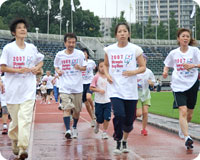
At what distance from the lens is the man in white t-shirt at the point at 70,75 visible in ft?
34.2

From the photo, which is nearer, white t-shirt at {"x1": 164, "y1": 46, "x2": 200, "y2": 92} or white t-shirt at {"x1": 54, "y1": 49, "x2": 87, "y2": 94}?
white t-shirt at {"x1": 164, "y1": 46, "x2": 200, "y2": 92}

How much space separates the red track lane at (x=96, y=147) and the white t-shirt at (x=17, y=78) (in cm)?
104

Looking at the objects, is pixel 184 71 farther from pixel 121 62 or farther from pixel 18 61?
pixel 18 61

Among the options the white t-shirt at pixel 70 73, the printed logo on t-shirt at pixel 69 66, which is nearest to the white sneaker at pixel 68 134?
the white t-shirt at pixel 70 73

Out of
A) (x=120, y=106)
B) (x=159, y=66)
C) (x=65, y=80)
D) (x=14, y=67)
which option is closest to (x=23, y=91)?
(x=14, y=67)

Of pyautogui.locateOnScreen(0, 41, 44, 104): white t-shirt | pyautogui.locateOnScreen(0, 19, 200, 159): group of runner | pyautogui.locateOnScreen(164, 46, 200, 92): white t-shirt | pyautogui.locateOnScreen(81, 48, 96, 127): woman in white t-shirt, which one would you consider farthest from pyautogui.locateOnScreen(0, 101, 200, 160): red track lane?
pyautogui.locateOnScreen(81, 48, 96, 127): woman in white t-shirt

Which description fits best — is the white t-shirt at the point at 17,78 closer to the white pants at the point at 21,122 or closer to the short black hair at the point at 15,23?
the white pants at the point at 21,122

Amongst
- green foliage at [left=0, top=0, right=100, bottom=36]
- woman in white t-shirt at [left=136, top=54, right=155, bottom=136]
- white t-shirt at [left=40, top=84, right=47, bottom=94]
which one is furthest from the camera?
green foliage at [left=0, top=0, right=100, bottom=36]

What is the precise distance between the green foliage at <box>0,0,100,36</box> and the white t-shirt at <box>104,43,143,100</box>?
8085 cm

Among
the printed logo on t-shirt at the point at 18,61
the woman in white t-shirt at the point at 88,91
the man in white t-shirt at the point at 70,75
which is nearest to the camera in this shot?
the printed logo on t-shirt at the point at 18,61

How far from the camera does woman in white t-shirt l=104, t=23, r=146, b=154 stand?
7961 millimetres

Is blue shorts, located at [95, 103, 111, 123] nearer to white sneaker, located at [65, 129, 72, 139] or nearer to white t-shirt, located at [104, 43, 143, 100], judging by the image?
white sneaker, located at [65, 129, 72, 139]

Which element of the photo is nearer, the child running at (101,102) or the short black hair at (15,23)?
the short black hair at (15,23)

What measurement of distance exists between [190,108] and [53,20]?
86305 millimetres
